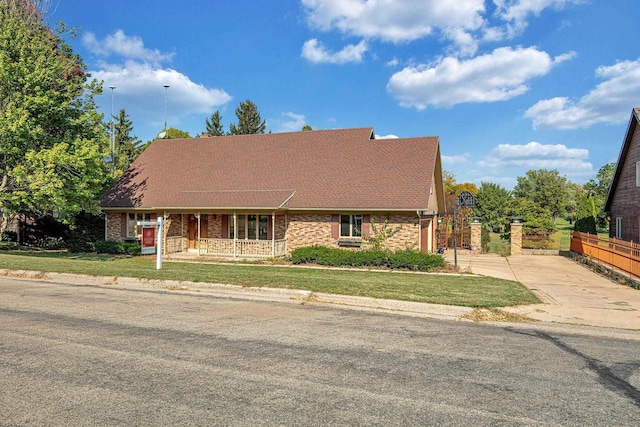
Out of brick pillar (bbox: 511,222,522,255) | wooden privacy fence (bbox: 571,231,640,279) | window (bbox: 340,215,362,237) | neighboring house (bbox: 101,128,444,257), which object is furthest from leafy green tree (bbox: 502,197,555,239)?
window (bbox: 340,215,362,237)

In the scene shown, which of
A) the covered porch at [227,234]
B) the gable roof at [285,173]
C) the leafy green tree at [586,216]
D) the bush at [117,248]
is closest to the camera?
the gable roof at [285,173]

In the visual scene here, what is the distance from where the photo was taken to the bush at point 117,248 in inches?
909

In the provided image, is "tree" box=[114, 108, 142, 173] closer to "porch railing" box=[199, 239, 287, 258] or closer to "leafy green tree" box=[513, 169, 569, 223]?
"porch railing" box=[199, 239, 287, 258]

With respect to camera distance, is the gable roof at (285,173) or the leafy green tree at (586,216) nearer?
the gable roof at (285,173)

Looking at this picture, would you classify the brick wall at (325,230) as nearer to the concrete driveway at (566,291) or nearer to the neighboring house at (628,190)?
the concrete driveway at (566,291)

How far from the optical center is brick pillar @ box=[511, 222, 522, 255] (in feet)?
84.5

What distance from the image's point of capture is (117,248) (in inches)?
912

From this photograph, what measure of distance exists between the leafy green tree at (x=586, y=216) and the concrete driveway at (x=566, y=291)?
14.7ft

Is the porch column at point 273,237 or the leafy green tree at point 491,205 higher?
the leafy green tree at point 491,205

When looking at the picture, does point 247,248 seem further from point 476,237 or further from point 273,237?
point 476,237

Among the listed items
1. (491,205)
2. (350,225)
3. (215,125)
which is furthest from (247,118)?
(350,225)

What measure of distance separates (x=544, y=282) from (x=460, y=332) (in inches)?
360

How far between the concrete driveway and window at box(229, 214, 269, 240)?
9958 mm

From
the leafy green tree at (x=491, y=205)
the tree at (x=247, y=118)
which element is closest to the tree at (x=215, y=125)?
the tree at (x=247, y=118)
